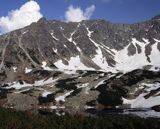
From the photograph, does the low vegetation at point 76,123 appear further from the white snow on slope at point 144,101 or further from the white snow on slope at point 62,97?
the white snow on slope at point 62,97

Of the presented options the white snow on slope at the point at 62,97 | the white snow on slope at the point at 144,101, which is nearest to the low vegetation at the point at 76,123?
the white snow on slope at the point at 144,101

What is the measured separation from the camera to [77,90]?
17562 cm

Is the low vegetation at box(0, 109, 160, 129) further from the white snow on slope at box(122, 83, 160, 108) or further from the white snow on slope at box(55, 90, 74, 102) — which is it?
the white snow on slope at box(55, 90, 74, 102)

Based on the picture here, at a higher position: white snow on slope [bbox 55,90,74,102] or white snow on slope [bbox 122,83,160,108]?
white snow on slope [bbox 55,90,74,102]

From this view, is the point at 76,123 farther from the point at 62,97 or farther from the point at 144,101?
the point at 62,97

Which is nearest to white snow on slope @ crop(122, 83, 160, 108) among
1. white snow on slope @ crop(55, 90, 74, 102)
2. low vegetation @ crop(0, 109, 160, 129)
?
white snow on slope @ crop(55, 90, 74, 102)

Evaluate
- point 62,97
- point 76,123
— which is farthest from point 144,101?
point 76,123

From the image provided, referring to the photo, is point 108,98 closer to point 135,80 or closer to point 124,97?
point 124,97

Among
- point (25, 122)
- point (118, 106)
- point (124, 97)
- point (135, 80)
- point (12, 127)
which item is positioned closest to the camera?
point (12, 127)

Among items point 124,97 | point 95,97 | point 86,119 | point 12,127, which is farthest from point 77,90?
point 12,127

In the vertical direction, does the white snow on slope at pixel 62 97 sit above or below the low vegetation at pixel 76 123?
above

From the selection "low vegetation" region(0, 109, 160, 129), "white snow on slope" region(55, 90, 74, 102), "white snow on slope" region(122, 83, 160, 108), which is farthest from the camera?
"white snow on slope" region(55, 90, 74, 102)

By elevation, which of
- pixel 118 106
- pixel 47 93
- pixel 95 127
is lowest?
pixel 95 127

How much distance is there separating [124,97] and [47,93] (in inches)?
1529
